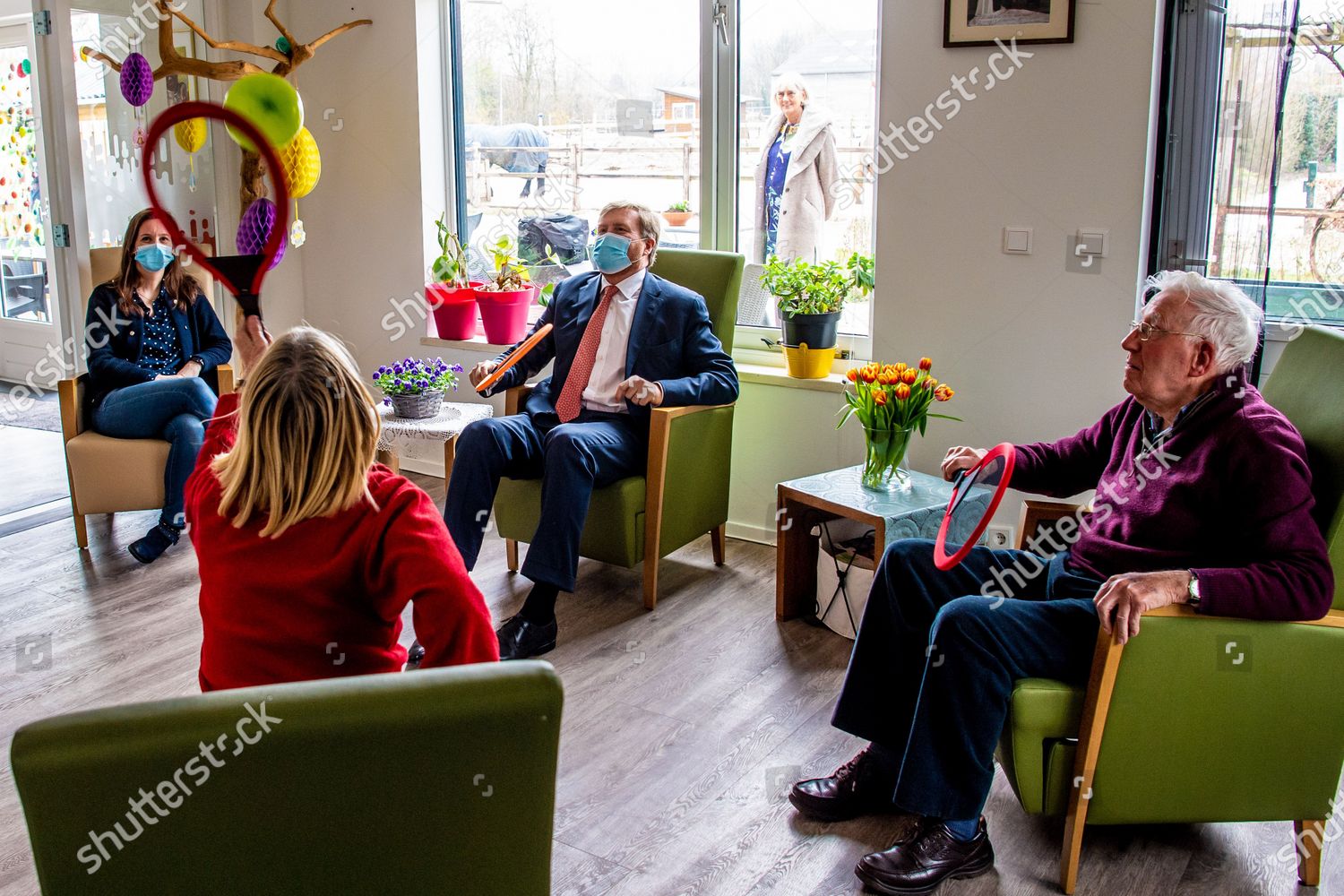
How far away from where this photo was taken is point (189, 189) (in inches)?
190

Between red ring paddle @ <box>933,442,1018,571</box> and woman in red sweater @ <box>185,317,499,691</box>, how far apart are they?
91cm

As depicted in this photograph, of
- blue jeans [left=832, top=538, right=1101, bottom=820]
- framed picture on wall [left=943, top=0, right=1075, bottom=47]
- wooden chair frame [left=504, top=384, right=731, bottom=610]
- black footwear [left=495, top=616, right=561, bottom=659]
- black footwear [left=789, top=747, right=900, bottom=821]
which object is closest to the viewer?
blue jeans [left=832, top=538, right=1101, bottom=820]

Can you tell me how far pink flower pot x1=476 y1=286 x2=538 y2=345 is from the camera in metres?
4.42

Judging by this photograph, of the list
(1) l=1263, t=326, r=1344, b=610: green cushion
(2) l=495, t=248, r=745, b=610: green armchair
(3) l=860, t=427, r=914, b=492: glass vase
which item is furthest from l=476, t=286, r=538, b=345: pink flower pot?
(1) l=1263, t=326, r=1344, b=610: green cushion

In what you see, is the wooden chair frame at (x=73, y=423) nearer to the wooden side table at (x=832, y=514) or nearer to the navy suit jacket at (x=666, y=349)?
the navy suit jacket at (x=666, y=349)

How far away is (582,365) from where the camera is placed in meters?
3.49

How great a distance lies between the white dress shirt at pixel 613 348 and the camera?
3457mm

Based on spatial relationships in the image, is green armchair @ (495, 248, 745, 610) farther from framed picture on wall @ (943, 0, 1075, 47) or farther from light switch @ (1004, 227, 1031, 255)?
framed picture on wall @ (943, 0, 1075, 47)

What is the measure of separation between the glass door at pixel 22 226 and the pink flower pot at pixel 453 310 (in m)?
2.64

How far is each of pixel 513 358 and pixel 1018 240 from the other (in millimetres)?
1465

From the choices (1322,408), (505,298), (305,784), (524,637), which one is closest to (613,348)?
(524,637)

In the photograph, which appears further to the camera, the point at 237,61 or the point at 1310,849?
the point at 237,61

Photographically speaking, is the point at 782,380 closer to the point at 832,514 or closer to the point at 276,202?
the point at 832,514

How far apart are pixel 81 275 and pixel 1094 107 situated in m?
3.53
